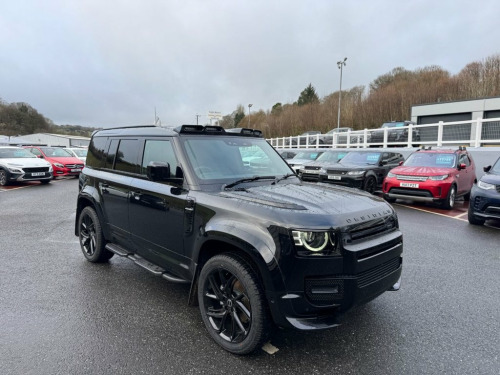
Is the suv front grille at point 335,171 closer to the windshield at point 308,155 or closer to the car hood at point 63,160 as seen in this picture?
the windshield at point 308,155

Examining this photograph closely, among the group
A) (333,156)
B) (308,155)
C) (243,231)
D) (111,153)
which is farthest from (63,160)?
(243,231)

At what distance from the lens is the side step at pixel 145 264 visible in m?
3.51

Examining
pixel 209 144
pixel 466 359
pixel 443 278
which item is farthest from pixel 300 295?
pixel 443 278

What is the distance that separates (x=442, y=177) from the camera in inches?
379

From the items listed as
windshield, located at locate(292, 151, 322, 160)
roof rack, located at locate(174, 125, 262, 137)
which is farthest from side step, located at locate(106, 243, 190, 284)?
windshield, located at locate(292, 151, 322, 160)

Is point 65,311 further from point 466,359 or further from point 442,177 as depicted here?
point 442,177

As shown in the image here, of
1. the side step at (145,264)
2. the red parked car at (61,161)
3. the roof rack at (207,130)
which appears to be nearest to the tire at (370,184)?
the roof rack at (207,130)

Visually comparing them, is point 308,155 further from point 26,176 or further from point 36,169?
point 26,176

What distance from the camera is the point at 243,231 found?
9.05 feet

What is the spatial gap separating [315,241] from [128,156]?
2790 millimetres

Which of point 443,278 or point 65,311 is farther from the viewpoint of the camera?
point 443,278

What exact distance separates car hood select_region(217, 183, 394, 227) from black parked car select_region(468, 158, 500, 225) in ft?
16.9

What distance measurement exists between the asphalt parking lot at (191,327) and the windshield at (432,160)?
5476 millimetres

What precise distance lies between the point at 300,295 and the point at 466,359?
1.56m
